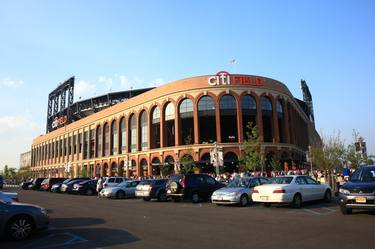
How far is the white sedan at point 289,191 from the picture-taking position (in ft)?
50.6

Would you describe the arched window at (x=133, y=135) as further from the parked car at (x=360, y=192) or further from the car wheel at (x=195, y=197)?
the parked car at (x=360, y=192)

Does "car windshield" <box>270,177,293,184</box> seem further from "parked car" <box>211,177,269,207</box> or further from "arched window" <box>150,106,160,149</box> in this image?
"arched window" <box>150,106,160,149</box>

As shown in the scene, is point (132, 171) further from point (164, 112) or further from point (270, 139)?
point (270, 139)

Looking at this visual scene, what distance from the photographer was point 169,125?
5359 centimetres

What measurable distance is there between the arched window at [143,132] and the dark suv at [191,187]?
36249mm

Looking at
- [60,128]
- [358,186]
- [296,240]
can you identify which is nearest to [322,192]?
[358,186]

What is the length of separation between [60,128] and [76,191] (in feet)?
213

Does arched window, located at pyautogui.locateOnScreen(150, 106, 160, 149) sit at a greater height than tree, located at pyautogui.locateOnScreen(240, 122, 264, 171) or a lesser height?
greater

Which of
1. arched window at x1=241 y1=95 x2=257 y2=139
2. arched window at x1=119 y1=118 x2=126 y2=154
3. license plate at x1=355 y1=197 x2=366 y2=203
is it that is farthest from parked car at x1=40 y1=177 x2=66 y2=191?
license plate at x1=355 y1=197 x2=366 y2=203

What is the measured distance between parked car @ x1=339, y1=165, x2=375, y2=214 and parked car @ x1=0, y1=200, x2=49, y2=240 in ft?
32.5

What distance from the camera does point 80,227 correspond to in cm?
1145

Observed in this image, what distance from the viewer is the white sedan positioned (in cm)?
1544

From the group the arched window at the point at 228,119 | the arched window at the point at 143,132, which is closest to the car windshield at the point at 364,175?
the arched window at the point at 228,119

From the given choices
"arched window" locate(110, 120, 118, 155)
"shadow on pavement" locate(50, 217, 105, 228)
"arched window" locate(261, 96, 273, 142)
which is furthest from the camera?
"arched window" locate(110, 120, 118, 155)
